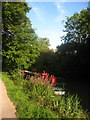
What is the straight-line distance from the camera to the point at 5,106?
4172 millimetres

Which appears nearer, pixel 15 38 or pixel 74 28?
pixel 15 38

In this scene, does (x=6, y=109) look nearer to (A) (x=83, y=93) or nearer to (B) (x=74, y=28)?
(A) (x=83, y=93)

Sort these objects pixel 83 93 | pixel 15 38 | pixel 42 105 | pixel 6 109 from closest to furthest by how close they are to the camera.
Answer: pixel 6 109
pixel 42 105
pixel 15 38
pixel 83 93

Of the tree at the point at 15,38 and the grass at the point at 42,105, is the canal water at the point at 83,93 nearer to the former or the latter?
the grass at the point at 42,105

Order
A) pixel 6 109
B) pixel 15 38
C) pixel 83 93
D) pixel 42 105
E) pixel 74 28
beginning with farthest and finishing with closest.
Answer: pixel 74 28
pixel 83 93
pixel 15 38
pixel 42 105
pixel 6 109

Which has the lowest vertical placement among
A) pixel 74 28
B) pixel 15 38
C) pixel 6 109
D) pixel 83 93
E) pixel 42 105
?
pixel 83 93

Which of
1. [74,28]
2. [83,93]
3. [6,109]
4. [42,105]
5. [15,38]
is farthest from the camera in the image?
[74,28]

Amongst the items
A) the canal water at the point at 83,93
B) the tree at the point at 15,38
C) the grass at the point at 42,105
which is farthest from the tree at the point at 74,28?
the grass at the point at 42,105

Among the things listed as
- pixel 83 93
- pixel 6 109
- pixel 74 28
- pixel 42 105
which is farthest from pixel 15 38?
pixel 74 28

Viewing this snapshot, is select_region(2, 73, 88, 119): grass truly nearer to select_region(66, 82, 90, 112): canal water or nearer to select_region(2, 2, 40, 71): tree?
select_region(66, 82, 90, 112): canal water

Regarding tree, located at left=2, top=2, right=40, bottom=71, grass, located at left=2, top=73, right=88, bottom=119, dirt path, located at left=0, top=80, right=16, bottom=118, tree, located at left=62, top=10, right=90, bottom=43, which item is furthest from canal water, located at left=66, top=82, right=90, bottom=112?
tree, located at left=62, top=10, right=90, bottom=43

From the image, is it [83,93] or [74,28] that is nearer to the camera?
[83,93]

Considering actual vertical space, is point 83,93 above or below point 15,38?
below

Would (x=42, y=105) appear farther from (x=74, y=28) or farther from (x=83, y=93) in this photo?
Answer: (x=74, y=28)
